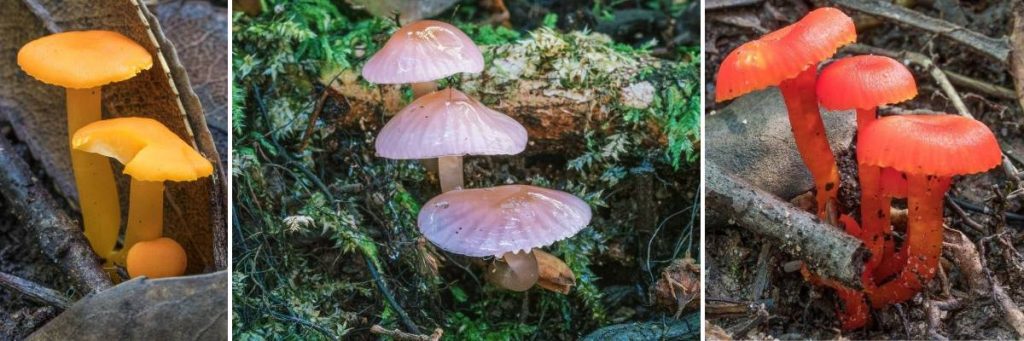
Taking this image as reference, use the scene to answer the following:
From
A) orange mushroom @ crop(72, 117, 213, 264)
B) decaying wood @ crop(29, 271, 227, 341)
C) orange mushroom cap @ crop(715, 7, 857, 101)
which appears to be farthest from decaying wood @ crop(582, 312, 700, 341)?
orange mushroom @ crop(72, 117, 213, 264)

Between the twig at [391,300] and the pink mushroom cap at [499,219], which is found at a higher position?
the pink mushroom cap at [499,219]

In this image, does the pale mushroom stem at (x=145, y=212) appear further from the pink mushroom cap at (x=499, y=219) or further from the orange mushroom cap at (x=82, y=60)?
the pink mushroom cap at (x=499, y=219)

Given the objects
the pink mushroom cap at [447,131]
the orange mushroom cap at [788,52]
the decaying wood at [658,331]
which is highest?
the orange mushroom cap at [788,52]

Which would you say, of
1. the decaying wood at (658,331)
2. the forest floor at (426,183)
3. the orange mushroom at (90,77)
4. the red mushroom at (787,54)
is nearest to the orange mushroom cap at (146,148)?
the orange mushroom at (90,77)

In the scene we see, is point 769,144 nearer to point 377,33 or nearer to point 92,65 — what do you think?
point 377,33

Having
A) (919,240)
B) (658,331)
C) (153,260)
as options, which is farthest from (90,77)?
(919,240)

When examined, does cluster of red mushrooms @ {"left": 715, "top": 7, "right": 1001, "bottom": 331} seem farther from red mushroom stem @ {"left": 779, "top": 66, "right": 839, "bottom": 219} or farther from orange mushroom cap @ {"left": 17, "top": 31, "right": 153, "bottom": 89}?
orange mushroom cap @ {"left": 17, "top": 31, "right": 153, "bottom": 89}

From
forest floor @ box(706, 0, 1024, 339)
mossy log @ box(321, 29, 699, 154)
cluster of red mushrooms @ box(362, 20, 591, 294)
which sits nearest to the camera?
cluster of red mushrooms @ box(362, 20, 591, 294)

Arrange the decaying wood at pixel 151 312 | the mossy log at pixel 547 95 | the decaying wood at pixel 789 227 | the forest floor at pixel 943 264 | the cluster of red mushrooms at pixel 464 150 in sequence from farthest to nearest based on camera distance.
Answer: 1. the mossy log at pixel 547 95
2. the forest floor at pixel 943 264
3. the decaying wood at pixel 789 227
4. the cluster of red mushrooms at pixel 464 150
5. the decaying wood at pixel 151 312
